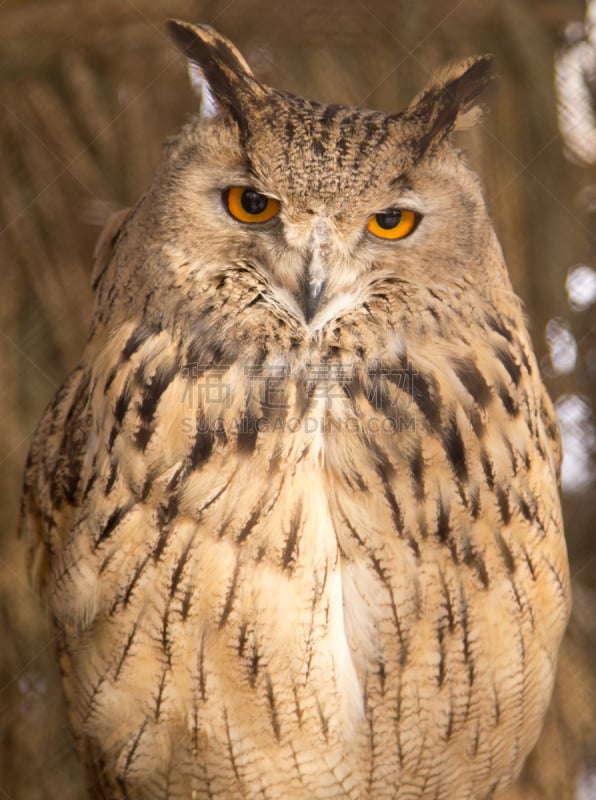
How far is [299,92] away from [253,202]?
1.02m

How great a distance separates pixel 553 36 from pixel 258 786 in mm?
1629

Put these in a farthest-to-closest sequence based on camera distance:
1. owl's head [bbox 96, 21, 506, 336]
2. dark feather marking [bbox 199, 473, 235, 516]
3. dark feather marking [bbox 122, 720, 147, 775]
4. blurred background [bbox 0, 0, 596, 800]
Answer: blurred background [bbox 0, 0, 596, 800]
dark feather marking [bbox 122, 720, 147, 775]
dark feather marking [bbox 199, 473, 235, 516]
owl's head [bbox 96, 21, 506, 336]

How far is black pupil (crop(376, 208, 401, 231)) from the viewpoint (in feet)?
3.94

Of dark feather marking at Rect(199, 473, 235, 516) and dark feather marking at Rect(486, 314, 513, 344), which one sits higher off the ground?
dark feather marking at Rect(486, 314, 513, 344)

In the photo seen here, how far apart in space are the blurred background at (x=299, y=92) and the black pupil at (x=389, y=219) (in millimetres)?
917

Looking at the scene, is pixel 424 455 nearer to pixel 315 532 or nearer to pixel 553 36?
pixel 315 532

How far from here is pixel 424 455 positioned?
1316 millimetres

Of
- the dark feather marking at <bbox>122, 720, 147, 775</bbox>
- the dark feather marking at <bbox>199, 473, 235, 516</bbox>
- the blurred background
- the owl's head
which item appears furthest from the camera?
the blurred background

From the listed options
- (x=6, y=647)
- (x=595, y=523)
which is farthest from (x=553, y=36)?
(x=6, y=647)

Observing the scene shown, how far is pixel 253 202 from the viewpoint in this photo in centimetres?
120

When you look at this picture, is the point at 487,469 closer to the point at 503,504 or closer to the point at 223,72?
the point at 503,504

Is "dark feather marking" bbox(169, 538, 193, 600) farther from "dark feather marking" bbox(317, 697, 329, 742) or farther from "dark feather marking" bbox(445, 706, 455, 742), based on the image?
"dark feather marking" bbox(445, 706, 455, 742)

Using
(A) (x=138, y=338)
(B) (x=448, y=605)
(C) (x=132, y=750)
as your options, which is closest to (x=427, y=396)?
(B) (x=448, y=605)

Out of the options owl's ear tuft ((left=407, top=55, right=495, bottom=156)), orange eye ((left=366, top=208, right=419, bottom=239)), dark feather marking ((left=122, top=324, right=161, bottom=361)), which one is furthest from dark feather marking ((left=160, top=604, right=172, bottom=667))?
owl's ear tuft ((left=407, top=55, right=495, bottom=156))
